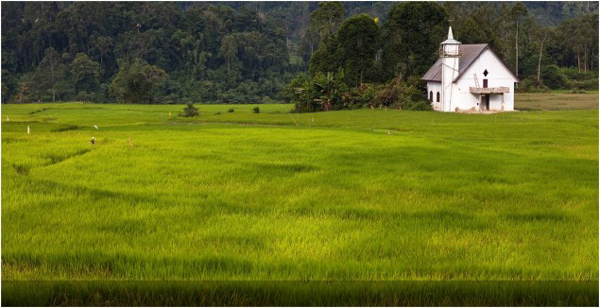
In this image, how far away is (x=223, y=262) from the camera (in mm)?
5770

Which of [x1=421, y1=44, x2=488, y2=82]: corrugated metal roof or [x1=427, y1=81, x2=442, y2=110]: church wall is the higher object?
[x1=421, y1=44, x2=488, y2=82]: corrugated metal roof

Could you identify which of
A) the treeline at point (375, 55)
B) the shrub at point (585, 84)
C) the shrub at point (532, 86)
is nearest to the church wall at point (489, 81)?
the treeline at point (375, 55)

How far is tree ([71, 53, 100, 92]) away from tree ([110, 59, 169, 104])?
5.80 ft

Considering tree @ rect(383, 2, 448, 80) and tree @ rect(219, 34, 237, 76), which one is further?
tree @ rect(219, 34, 237, 76)

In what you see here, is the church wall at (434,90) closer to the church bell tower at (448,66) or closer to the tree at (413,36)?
the church bell tower at (448,66)

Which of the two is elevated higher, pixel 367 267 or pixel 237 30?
pixel 237 30

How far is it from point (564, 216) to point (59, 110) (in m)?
36.4

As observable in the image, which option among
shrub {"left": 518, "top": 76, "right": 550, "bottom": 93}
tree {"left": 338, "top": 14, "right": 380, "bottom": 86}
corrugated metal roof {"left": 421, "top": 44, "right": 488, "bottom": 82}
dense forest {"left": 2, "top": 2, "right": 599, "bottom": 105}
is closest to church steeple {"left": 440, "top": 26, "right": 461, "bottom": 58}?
corrugated metal roof {"left": 421, "top": 44, "right": 488, "bottom": 82}

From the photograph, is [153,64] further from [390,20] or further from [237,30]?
[390,20]

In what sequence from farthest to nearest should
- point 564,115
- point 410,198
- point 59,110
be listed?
point 59,110, point 564,115, point 410,198

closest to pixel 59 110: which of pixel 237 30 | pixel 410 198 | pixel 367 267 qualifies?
pixel 237 30

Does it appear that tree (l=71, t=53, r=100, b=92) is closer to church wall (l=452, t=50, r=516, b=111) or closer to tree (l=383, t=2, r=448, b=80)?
tree (l=383, t=2, r=448, b=80)

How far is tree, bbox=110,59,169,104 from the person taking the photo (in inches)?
1847

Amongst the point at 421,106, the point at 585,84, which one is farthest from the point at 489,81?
the point at 585,84
